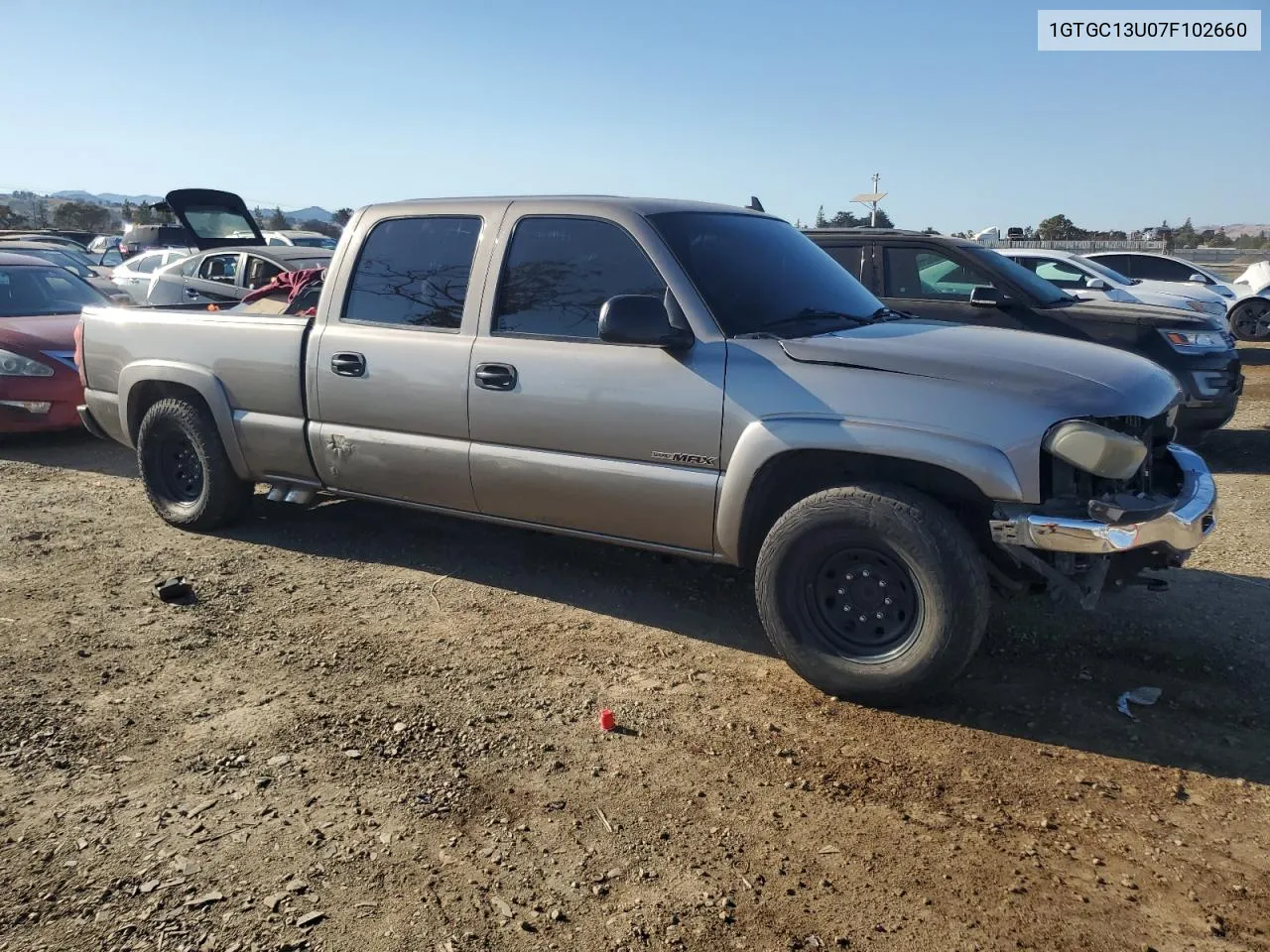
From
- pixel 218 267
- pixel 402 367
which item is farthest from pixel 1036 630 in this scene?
pixel 218 267

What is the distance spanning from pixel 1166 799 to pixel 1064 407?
1.31m

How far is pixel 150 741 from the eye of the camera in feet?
11.6

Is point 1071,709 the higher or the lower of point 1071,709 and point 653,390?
the lower

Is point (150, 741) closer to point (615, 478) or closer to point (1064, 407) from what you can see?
point (615, 478)

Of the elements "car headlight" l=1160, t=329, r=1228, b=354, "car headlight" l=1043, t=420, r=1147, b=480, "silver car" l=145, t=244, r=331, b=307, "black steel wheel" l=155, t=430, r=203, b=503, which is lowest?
"black steel wheel" l=155, t=430, r=203, b=503

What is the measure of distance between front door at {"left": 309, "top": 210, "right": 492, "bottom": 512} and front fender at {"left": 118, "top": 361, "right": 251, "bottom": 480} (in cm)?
65

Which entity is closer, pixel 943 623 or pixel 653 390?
pixel 943 623

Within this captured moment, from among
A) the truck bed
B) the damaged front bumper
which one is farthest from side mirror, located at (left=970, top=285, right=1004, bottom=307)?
the truck bed

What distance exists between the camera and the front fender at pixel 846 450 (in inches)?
134

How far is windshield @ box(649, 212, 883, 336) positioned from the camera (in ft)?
13.8

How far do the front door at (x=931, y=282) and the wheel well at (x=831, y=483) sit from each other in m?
4.41

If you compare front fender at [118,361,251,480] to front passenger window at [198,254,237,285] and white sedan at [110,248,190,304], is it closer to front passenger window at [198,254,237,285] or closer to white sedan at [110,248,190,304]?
front passenger window at [198,254,237,285]

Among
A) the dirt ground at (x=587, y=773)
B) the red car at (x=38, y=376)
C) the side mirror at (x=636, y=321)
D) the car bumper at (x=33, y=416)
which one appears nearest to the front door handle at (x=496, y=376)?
the side mirror at (x=636, y=321)

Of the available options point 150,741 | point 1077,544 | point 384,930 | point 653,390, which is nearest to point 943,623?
point 1077,544
